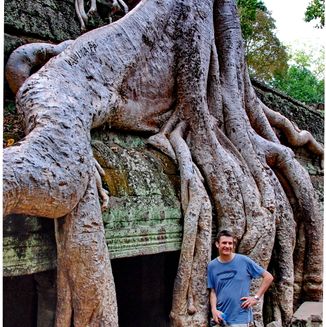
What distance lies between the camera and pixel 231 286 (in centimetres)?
251

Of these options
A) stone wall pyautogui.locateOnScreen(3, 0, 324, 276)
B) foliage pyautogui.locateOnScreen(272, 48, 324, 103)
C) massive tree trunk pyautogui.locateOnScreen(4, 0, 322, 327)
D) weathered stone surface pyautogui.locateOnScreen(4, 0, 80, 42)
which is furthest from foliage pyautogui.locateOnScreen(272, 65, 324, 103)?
stone wall pyautogui.locateOnScreen(3, 0, 324, 276)

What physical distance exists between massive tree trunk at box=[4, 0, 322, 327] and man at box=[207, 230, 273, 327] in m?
0.12

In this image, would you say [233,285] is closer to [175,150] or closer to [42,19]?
[175,150]

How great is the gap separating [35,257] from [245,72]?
228cm

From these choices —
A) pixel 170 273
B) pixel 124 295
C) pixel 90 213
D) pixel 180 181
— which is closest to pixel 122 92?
pixel 180 181

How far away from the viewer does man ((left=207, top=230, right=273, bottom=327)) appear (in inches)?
98.5

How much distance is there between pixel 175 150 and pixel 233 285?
84 centimetres

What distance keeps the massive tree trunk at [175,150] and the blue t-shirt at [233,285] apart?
0.40 feet

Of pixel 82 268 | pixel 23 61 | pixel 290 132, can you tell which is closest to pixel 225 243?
pixel 82 268

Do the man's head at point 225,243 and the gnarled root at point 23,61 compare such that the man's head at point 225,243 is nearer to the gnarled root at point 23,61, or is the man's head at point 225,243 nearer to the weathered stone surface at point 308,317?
the weathered stone surface at point 308,317

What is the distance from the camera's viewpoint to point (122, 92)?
281 cm

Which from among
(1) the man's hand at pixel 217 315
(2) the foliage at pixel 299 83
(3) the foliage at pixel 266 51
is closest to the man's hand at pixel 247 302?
(1) the man's hand at pixel 217 315

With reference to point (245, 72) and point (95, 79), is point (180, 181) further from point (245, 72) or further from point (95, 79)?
point (245, 72)

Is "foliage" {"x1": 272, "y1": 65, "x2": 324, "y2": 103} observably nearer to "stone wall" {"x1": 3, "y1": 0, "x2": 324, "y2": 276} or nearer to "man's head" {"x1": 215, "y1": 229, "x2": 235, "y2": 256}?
"stone wall" {"x1": 3, "y1": 0, "x2": 324, "y2": 276}
